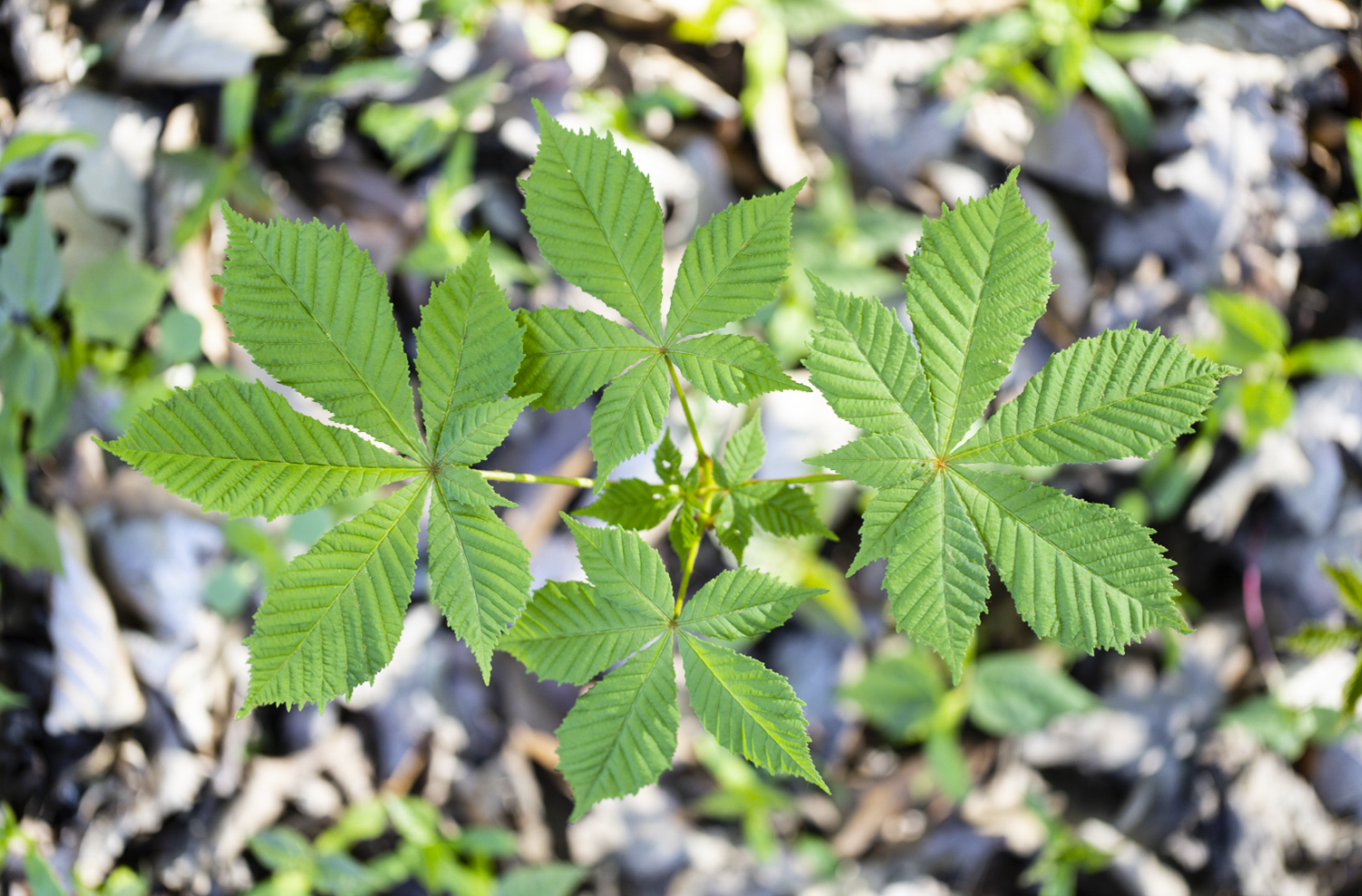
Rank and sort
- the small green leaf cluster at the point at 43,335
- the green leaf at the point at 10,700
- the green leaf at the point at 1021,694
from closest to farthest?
the small green leaf cluster at the point at 43,335, the green leaf at the point at 10,700, the green leaf at the point at 1021,694

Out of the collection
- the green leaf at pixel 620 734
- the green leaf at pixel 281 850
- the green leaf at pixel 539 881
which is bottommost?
the green leaf at pixel 539 881

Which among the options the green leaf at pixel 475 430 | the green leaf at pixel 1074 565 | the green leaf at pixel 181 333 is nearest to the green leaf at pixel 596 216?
the green leaf at pixel 475 430

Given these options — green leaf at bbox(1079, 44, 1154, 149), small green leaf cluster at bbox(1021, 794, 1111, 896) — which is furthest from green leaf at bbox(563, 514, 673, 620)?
green leaf at bbox(1079, 44, 1154, 149)

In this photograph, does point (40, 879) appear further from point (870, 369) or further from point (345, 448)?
point (870, 369)

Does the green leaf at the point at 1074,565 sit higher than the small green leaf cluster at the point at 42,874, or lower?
higher

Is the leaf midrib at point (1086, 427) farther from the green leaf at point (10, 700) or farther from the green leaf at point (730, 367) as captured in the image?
the green leaf at point (10, 700)

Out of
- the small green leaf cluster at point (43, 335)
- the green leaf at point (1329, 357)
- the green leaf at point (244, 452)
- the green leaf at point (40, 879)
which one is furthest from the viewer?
the green leaf at point (1329, 357)
